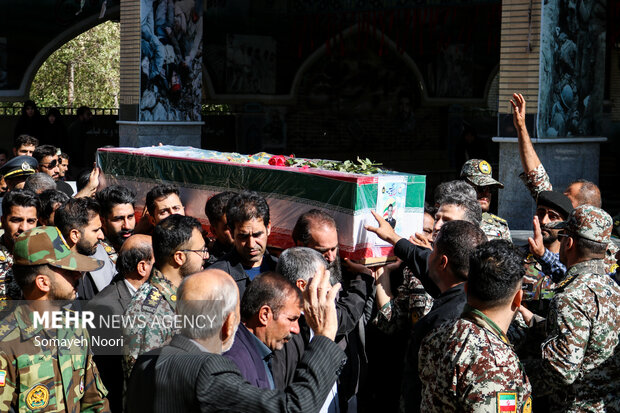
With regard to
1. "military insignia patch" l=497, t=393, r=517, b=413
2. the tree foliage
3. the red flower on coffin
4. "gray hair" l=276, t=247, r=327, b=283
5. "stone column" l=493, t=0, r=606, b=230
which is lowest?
"military insignia patch" l=497, t=393, r=517, b=413

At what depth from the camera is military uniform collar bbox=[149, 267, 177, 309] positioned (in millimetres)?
4148

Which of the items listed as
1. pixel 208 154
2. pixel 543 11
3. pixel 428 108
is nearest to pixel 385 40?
pixel 428 108

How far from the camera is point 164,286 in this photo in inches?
166

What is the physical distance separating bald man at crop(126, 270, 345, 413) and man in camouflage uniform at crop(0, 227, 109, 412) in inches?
26.4

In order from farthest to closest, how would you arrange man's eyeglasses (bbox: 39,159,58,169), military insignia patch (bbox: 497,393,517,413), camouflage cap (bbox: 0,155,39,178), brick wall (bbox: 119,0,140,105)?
1. brick wall (bbox: 119,0,140,105)
2. man's eyeglasses (bbox: 39,159,58,169)
3. camouflage cap (bbox: 0,155,39,178)
4. military insignia patch (bbox: 497,393,517,413)

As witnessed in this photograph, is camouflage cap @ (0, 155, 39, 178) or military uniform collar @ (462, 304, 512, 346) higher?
camouflage cap @ (0, 155, 39, 178)

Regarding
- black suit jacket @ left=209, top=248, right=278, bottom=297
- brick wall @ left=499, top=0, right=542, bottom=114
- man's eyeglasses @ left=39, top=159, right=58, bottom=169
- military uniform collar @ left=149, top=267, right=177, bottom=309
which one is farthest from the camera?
brick wall @ left=499, top=0, right=542, bottom=114

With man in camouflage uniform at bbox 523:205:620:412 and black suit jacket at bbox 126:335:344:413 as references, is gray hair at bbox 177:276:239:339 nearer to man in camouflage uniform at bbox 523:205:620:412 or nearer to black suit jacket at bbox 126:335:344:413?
black suit jacket at bbox 126:335:344:413

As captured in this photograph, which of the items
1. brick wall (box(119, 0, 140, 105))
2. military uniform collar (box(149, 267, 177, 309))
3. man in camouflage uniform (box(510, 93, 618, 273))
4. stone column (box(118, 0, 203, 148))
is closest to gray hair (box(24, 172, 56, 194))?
military uniform collar (box(149, 267, 177, 309))

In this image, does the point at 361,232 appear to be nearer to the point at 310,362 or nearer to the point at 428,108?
the point at 310,362

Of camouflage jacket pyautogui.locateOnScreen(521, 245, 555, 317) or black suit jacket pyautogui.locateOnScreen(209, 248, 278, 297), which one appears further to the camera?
camouflage jacket pyautogui.locateOnScreen(521, 245, 555, 317)

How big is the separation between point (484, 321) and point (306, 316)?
76 cm

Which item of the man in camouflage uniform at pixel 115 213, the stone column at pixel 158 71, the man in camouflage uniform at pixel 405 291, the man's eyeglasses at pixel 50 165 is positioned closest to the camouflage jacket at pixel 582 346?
the man in camouflage uniform at pixel 405 291

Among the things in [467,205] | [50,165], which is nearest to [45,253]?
[467,205]
